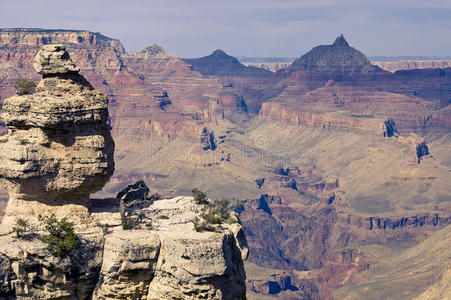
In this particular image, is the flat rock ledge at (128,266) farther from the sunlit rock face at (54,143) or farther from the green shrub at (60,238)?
the sunlit rock face at (54,143)

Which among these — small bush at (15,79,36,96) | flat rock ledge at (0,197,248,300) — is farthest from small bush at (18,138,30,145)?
flat rock ledge at (0,197,248,300)

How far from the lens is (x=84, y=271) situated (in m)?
33.6

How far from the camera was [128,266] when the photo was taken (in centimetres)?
3331

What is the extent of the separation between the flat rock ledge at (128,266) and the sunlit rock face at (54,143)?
275cm

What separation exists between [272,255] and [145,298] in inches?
5719

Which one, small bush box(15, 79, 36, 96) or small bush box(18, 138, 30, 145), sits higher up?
small bush box(15, 79, 36, 96)

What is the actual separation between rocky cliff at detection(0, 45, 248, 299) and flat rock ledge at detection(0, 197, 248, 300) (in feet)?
0.16

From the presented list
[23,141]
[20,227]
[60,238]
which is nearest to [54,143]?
[23,141]

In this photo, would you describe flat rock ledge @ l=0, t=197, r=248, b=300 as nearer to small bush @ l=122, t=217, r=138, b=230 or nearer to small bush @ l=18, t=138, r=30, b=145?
small bush @ l=122, t=217, r=138, b=230

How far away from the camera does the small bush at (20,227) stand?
Result: 3304cm

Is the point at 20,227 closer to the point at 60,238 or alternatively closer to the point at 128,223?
the point at 60,238

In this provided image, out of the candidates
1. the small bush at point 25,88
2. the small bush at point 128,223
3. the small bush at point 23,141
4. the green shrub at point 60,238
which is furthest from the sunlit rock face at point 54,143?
the small bush at point 128,223

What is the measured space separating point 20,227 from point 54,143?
15.3ft

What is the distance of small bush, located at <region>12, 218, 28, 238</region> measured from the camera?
3304cm
